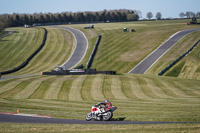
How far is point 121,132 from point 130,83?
32.3 meters

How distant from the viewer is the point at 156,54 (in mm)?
83625

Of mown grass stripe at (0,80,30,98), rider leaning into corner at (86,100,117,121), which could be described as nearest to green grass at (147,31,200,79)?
mown grass stripe at (0,80,30,98)

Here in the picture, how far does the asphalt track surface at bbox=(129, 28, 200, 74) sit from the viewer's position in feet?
243

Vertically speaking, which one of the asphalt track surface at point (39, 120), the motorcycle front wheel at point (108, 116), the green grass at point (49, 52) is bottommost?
the green grass at point (49, 52)

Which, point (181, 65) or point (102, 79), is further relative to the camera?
point (181, 65)

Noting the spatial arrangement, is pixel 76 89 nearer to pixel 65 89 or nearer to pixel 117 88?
pixel 65 89

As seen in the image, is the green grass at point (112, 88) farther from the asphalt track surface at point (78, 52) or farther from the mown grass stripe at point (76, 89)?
the asphalt track surface at point (78, 52)

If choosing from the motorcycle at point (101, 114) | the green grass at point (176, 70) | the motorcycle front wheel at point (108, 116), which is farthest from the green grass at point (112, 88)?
the motorcycle front wheel at point (108, 116)

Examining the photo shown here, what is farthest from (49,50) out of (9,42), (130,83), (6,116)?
(6,116)

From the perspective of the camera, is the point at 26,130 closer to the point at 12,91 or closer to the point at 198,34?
the point at 12,91

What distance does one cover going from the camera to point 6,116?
2856 centimetres

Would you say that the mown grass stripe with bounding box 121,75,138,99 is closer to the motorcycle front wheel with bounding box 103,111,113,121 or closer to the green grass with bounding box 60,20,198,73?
the motorcycle front wheel with bounding box 103,111,113,121

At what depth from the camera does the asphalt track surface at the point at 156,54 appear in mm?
73969

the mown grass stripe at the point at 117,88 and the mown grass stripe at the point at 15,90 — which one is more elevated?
the mown grass stripe at the point at 117,88
